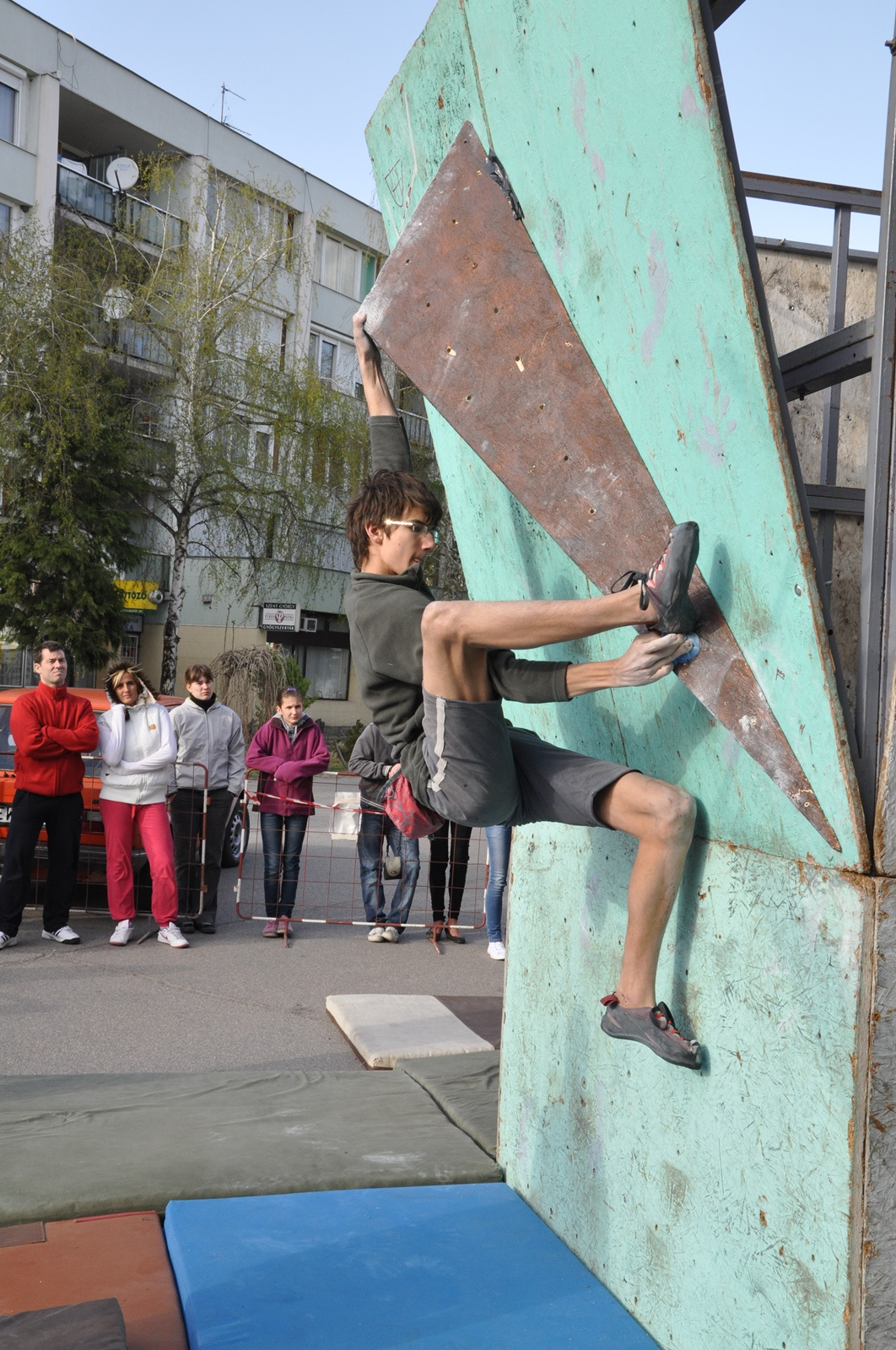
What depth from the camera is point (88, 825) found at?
29.5 feet

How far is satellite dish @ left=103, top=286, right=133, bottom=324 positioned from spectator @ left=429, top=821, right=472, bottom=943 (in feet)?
53.5

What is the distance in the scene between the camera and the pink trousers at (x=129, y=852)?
845cm

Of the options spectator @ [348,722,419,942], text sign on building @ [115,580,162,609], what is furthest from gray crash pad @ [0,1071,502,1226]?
text sign on building @ [115,580,162,609]

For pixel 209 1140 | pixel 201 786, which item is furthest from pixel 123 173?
pixel 209 1140

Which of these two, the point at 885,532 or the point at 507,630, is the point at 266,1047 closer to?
the point at 507,630

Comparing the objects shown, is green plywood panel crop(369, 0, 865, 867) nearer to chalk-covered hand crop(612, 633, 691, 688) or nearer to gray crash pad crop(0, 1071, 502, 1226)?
chalk-covered hand crop(612, 633, 691, 688)

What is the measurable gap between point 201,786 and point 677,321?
23.6 feet

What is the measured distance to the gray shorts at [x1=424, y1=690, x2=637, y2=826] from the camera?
312cm

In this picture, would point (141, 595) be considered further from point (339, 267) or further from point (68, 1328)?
point (68, 1328)

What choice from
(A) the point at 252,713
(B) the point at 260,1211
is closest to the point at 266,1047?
(B) the point at 260,1211

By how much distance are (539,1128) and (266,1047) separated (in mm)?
2757

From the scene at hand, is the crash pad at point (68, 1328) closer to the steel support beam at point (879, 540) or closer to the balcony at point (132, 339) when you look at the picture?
the steel support beam at point (879, 540)

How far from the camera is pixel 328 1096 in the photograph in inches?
198

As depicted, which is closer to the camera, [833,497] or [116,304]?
[833,497]
